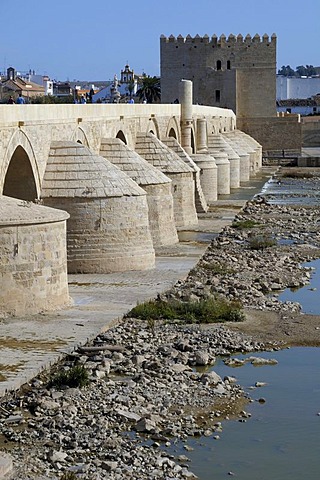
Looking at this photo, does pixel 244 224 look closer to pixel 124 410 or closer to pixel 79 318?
pixel 79 318

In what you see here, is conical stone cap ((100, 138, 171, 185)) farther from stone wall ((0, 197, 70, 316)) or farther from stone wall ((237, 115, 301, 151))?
stone wall ((237, 115, 301, 151))

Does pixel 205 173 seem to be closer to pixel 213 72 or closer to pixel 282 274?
pixel 282 274

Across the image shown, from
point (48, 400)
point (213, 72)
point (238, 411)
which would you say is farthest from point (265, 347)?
point (213, 72)

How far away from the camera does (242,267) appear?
18.7m

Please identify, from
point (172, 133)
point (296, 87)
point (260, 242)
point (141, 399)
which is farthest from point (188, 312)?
point (296, 87)

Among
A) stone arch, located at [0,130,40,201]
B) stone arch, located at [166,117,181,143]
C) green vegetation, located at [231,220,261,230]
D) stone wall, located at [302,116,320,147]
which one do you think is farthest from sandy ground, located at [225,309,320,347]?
stone wall, located at [302,116,320,147]

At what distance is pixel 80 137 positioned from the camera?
19578mm

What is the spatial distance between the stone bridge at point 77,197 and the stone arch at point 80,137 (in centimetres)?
2

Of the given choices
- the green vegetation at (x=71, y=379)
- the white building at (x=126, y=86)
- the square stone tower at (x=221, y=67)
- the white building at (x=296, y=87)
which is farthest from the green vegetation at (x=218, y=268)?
the white building at (x=296, y=87)

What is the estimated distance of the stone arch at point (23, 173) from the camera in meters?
16.4

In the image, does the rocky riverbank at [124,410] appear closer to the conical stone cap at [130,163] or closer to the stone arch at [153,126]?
the conical stone cap at [130,163]

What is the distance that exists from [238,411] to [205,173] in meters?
21.8

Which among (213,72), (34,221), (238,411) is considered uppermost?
(213,72)

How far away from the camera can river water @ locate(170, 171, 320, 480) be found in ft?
28.1
